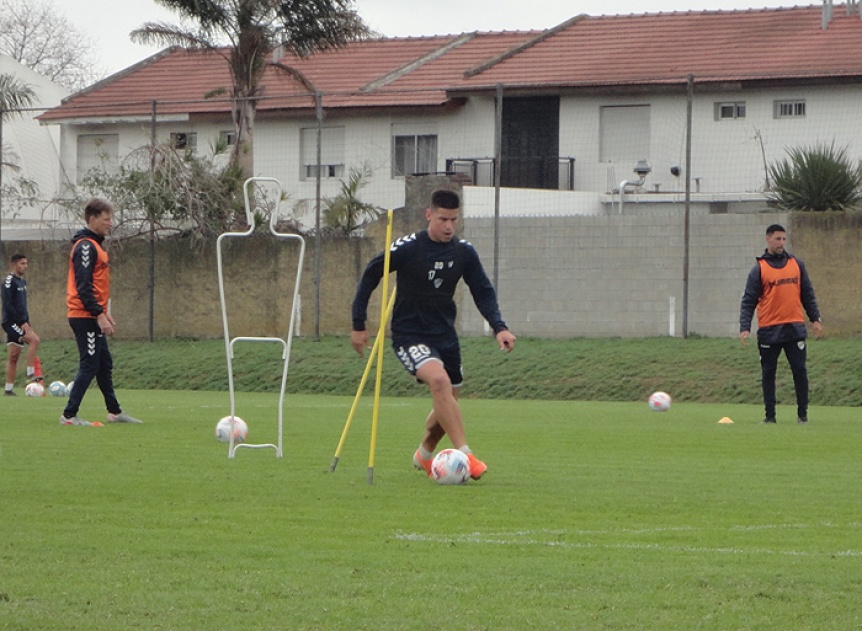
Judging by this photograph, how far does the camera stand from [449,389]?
10945mm

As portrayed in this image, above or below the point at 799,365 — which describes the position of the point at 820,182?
above

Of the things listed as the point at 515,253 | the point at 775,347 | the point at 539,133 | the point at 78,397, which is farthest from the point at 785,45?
the point at 78,397

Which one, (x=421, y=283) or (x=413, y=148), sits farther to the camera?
(x=413, y=148)

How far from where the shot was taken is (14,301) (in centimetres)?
2452

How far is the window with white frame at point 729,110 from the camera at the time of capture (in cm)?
3703

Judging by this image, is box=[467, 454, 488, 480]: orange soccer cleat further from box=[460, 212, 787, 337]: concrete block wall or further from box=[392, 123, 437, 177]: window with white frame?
box=[392, 123, 437, 177]: window with white frame

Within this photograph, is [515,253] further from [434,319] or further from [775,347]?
[434,319]

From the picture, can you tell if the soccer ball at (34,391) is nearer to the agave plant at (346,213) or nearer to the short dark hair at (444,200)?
the agave plant at (346,213)

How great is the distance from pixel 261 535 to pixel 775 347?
10931 mm

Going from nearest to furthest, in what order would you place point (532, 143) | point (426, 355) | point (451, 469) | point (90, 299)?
point (451, 469) → point (426, 355) → point (90, 299) → point (532, 143)

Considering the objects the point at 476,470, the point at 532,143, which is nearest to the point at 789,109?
the point at 532,143

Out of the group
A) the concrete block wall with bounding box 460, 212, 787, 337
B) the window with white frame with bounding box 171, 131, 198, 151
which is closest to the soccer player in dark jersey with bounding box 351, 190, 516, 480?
the concrete block wall with bounding box 460, 212, 787, 337

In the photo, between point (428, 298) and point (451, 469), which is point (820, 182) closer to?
point (428, 298)

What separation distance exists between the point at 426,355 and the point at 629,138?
27080 mm
